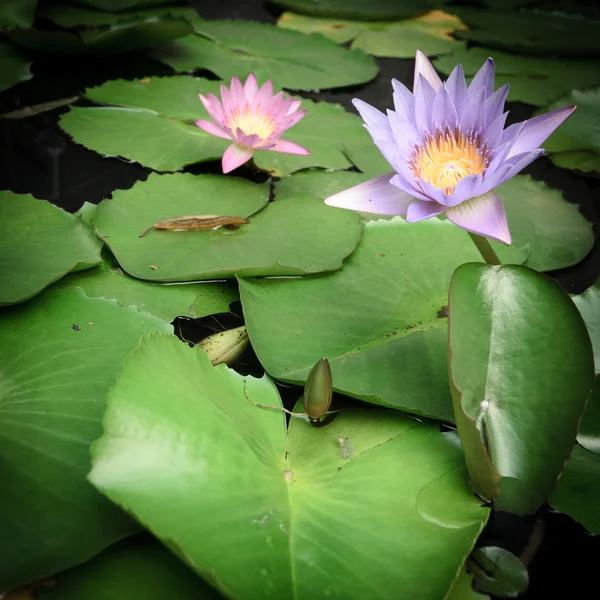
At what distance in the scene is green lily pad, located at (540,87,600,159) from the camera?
5.77 ft

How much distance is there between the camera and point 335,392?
3.45ft

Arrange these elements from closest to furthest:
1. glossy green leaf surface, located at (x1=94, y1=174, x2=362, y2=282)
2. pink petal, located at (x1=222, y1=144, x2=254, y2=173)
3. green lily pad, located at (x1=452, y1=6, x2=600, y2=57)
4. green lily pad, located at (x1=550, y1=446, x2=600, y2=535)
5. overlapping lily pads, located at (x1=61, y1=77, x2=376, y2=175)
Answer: green lily pad, located at (x1=550, y1=446, x2=600, y2=535)
glossy green leaf surface, located at (x1=94, y1=174, x2=362, y2=282)
pink petal, located at (x1=222, y1=144, x2=254, y2=173)
overlapping lily pads, located at (x1=61, y1=77, x2=376, y2=175)
green lily pad, located at (x1=452, y1=6, x2=600, y2=57)

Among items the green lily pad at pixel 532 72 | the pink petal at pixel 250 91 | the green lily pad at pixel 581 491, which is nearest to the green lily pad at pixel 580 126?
the green lily pad at pixel 532 72

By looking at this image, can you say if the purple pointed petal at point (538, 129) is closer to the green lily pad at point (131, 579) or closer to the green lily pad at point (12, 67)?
the green lily pad at point (131, 579)

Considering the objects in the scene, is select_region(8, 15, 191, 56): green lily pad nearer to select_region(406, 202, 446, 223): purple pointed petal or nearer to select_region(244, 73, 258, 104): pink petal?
select_region(244, 73, 258, 104): pink petal

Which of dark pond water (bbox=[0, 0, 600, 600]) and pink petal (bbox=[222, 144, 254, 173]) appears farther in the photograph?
pink petal (bbox=[222, 144, 254, 173])

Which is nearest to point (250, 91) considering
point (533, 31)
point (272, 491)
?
point (272, 491)

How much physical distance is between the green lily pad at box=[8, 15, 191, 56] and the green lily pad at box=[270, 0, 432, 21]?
2.63 ft

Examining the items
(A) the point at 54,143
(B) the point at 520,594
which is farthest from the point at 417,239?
(A) the point at 54,143

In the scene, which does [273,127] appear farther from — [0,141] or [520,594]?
[520,594]

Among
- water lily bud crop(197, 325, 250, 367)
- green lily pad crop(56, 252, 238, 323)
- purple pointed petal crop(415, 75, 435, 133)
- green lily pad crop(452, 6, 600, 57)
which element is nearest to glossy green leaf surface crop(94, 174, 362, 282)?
green lily pad crop(56, 252, 238, 323)

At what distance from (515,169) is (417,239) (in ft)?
1.48

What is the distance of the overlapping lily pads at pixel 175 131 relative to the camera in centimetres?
165

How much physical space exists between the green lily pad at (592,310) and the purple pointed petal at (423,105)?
0.44 meters
